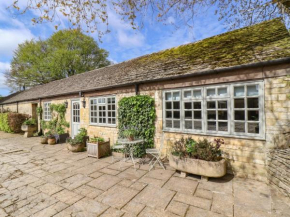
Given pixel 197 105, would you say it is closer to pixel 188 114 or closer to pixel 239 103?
pixel 188 114

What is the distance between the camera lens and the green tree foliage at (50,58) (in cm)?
2253

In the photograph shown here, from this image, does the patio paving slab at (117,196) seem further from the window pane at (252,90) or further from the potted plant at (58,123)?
the potted plant at (58,123)

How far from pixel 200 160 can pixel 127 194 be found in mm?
2036

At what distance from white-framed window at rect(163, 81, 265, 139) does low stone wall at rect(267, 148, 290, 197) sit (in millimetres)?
557

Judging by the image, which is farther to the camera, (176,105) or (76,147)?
(76,147)

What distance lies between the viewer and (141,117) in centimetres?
605

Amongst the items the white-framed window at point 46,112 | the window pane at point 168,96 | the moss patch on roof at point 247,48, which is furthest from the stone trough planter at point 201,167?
the white-framed window at point 46,112

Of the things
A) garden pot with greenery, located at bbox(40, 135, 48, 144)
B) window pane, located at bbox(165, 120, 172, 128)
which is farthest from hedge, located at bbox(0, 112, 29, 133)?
window pane, located at bbox(165, 120, 172, 128)

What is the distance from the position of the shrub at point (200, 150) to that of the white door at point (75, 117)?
6.84 m

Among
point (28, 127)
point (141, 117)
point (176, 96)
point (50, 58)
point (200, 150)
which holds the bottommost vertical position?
point (28, 127)

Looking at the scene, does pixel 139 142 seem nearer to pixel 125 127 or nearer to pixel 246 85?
pixel 125 127

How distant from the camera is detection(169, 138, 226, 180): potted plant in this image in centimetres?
387

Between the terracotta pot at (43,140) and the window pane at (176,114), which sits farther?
the terracotta pot at (43,140)

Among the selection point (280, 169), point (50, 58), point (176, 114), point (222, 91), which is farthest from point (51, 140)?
point (50, 58)
